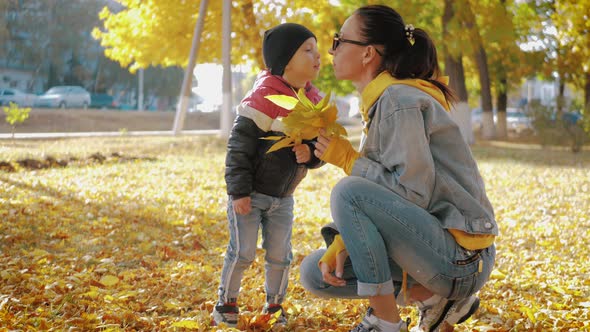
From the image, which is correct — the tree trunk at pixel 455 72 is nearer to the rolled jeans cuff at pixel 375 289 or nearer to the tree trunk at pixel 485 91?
the tree trunk at pixel 485 91

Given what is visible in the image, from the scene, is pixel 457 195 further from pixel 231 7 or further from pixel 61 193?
pixel 231 7

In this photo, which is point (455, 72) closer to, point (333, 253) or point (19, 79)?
point (19, 79)

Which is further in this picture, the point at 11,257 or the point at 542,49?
the point at 542,49

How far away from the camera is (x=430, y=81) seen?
2.67 meters

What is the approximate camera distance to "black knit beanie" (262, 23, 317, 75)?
3.23m

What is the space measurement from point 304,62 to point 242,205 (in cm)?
76

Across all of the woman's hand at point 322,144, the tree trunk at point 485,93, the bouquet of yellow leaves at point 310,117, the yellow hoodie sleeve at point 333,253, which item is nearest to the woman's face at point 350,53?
the bouquet of yellow leaves at point 310,117

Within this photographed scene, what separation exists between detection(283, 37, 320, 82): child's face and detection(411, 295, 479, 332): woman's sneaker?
1.25m

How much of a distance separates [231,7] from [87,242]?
12.8 meters

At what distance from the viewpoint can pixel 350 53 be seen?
2.71m

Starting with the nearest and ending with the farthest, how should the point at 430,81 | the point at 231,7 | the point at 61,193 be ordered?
the point at 430,81
the point at 61,193
the point at 231,7

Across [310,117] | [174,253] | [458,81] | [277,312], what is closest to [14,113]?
[174,253]

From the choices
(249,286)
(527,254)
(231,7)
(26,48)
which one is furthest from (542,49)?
(249,286)

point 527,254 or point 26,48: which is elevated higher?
point 26,48
